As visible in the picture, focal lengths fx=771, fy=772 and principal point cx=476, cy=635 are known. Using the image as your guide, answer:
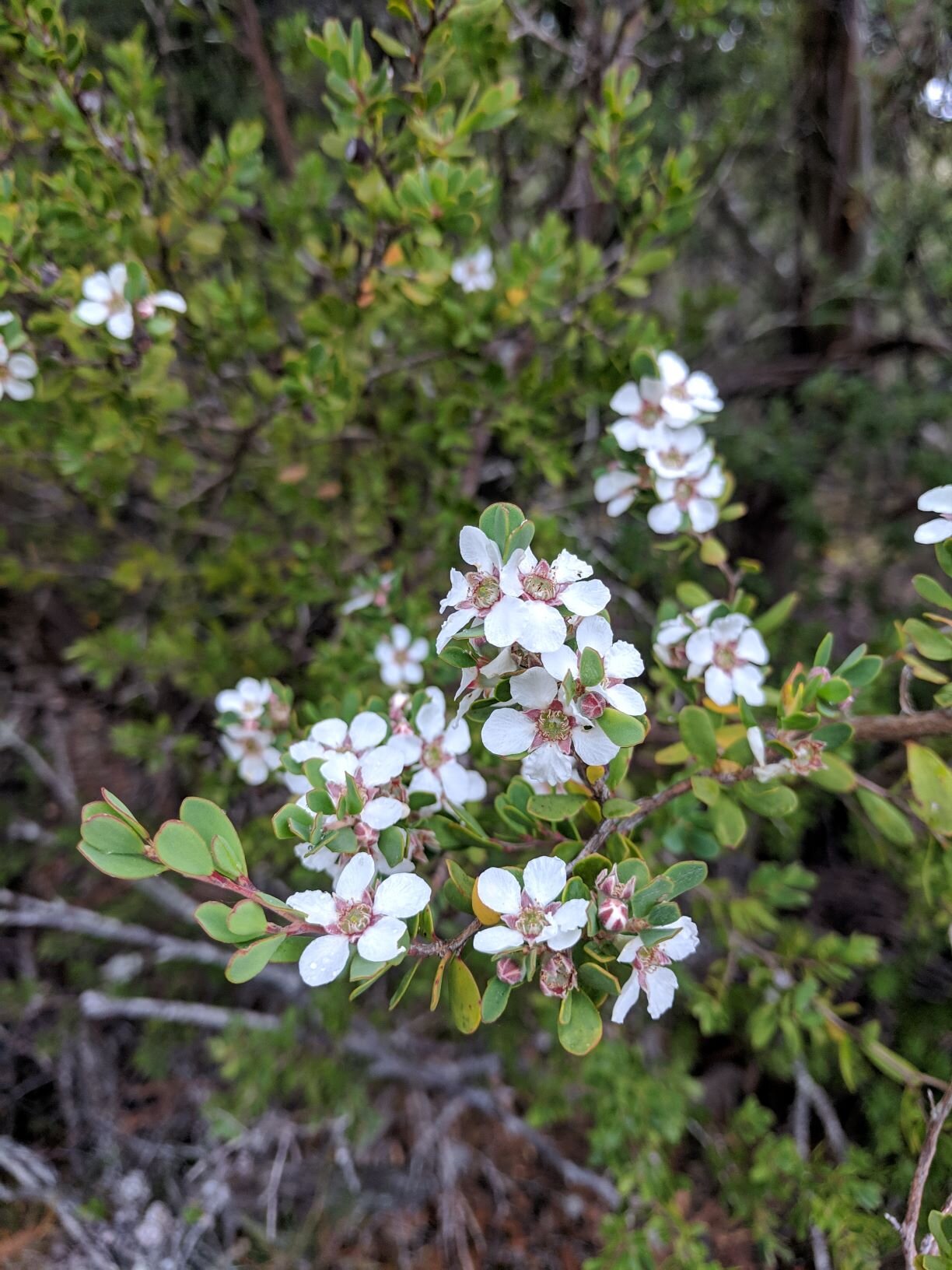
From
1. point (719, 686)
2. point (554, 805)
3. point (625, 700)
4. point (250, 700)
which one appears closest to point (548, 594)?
point (625, 700)

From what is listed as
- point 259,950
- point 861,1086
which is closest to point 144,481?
point 259,950

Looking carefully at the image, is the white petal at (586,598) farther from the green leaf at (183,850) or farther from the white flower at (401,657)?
the white flower at (401,657)

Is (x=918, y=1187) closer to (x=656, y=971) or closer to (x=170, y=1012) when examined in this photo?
(x=656, y=971)

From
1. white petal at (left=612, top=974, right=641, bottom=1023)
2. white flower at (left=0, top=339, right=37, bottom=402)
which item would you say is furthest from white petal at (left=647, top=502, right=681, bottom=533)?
white flower at (left=0, top=339, right=37, bottom=402)

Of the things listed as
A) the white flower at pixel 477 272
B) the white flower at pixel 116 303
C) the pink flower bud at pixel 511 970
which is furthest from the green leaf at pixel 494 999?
the white flower at pixel 477 272

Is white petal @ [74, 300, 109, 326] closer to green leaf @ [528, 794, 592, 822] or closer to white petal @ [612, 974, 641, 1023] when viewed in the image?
green leaf @ [528, 794, 592, 822]

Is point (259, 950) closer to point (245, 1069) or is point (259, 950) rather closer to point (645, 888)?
point (645, 888)
